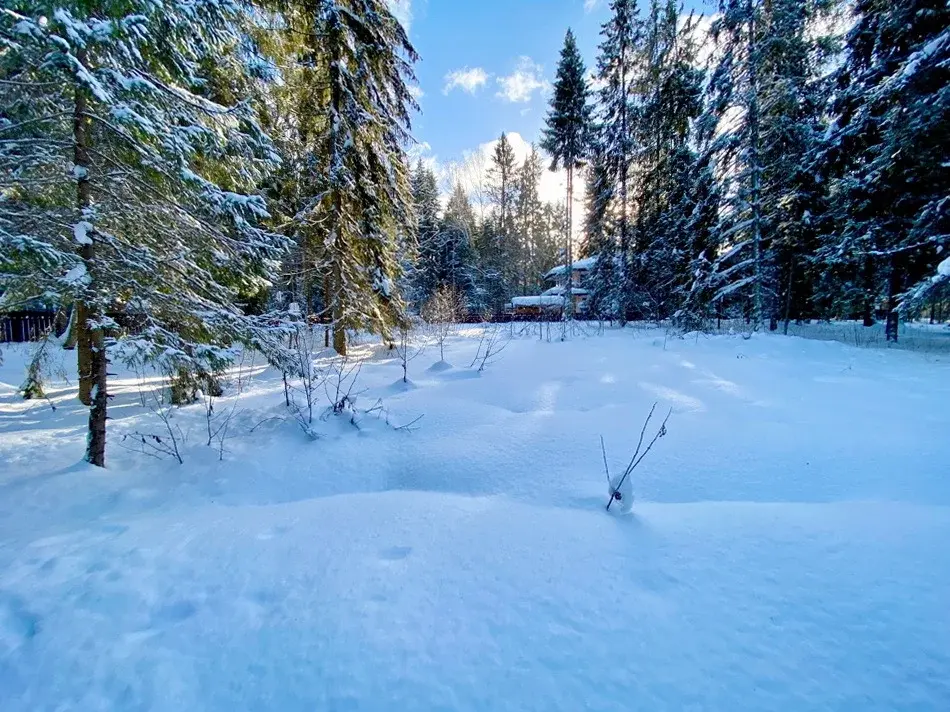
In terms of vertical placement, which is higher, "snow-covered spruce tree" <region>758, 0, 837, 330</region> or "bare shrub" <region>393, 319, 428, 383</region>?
"snow-covered spruce tree" <region>758, 0, 837, 330</region>

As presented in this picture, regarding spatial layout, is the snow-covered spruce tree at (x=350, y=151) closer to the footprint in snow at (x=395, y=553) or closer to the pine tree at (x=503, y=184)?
the footprint in snow at (x=395, y=553)

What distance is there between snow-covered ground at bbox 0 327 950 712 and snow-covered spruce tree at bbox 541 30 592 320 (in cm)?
1335

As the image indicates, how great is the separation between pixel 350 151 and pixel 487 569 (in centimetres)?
891

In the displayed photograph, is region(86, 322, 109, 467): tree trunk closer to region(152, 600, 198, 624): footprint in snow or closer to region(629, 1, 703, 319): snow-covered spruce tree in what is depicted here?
region(152, 600, 198, 624): footprint in snow

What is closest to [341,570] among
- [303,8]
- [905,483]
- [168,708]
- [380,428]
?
[168,708]

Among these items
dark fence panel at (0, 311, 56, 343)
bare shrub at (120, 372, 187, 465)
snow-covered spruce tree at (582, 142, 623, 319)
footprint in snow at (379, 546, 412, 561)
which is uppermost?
snow-covered spruce tree at (582, 142, 623, 319)

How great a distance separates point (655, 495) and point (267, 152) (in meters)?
4.91

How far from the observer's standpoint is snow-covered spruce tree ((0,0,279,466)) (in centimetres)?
272

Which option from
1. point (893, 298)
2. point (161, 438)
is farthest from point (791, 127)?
point (161, 438)

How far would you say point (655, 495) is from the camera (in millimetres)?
2797

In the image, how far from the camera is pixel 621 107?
14227mm

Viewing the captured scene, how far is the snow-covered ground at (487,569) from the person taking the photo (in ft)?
4.51

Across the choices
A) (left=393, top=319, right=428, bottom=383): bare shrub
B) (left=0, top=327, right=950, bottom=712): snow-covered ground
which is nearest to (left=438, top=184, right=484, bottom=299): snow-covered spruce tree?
(left=393, top=319, right=428, bottom=383): bare shrub

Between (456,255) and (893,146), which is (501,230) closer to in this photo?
(456,255)
